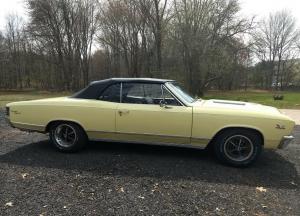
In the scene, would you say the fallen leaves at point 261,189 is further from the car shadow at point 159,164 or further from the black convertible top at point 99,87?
the black convertible top at point 99,87

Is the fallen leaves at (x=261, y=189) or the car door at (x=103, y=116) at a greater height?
the car door at (x=103, y=116)

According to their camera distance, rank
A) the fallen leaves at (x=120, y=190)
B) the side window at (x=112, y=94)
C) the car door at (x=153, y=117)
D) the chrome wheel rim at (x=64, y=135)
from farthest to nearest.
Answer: the chrome wheel rim at (x=64, y=135), the side window at (x=112, y=94), the car door at (x=153, y=117), the fallen leaves at (x=120, y=190)

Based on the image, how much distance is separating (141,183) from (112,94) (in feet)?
6.64

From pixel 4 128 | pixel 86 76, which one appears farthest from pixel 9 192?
pixel 86 76

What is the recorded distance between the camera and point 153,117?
5.48m

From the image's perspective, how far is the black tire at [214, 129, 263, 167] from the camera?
17.4 ft

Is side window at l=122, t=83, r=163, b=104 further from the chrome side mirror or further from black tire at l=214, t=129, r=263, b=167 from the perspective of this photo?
black tire at l=214, t=129, r=263, b=167

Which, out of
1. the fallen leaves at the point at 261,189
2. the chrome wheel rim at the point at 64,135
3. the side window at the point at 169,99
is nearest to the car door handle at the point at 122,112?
the side window at the point at 169,99

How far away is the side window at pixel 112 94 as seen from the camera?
19.1ft

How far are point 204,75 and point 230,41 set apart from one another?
4.21m

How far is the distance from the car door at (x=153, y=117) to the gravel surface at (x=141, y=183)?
41 cm

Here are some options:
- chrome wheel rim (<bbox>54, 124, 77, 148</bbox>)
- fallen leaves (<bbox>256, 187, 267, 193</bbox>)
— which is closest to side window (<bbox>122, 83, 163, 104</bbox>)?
chrome wheel rim (<bbox>54, 124, 77, 148</bbox>)

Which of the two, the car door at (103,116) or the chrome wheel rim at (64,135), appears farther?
the chrome wheel rim at (64,135)

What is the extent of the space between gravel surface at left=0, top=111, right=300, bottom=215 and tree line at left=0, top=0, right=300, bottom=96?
25.5m
